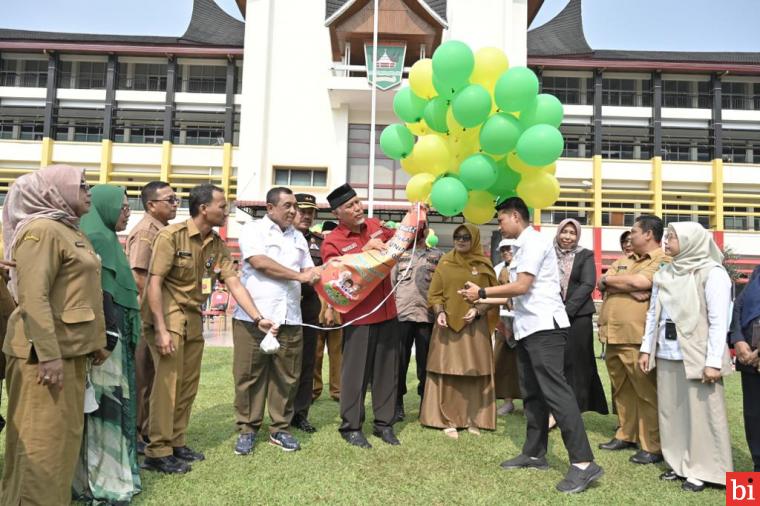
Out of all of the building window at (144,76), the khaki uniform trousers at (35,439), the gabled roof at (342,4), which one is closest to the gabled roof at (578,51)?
the gabled roof at (342,4)

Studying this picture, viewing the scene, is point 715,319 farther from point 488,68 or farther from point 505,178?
point 488,68

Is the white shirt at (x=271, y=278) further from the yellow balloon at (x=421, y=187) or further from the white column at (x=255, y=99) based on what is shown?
the white column at (x=255, y=99)

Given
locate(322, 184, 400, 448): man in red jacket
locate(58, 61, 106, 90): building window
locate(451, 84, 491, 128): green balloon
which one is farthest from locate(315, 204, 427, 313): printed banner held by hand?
locate(58, 61, 106, 90): building window

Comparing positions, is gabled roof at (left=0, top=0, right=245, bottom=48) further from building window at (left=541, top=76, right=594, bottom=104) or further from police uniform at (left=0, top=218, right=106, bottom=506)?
police uniform at (left=0, top=218, right=106, bottom=506)

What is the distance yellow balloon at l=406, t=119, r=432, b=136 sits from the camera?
4.80 m

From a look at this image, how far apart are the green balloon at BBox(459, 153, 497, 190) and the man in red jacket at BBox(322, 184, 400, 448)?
2.65 feet

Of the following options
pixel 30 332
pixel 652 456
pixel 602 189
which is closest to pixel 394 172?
pixel 602 189

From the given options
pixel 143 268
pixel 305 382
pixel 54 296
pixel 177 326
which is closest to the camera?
pixel 54 296

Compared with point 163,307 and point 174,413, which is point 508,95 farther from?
point 174,413

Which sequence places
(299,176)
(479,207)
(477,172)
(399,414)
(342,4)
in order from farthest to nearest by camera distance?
(299,176)
(342,4)
(399,414)
(479,207)
(477,172)

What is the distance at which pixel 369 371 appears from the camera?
4227mm

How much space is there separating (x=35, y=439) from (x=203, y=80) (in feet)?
87.0

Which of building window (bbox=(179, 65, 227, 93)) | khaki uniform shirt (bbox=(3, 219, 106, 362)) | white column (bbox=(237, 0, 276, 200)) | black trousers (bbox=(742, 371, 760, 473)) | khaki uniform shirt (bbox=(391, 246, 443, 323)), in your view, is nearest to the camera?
khaki uniform shirt (bbox=(3, 219, 106, 362))

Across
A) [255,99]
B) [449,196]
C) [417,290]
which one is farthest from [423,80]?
[255,99]
